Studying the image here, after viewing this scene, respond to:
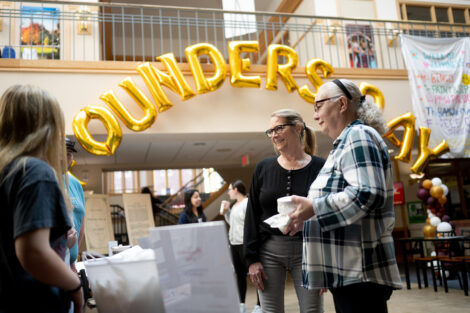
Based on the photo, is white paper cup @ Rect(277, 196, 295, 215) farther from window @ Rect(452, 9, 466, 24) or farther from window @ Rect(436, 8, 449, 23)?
window @ Rect(452, 9, 466, 24)

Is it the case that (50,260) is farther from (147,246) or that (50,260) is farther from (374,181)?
(374,181)

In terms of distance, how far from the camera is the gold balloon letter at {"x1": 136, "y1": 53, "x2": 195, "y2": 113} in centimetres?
561

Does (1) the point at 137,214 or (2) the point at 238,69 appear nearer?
(2) the point at 238,69

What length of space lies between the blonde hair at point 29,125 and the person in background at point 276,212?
1.12 meters

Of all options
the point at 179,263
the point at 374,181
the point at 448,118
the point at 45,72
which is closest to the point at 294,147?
the point at 374,181

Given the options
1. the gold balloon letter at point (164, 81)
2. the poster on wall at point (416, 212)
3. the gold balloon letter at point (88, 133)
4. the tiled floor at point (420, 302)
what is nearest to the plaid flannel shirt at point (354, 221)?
the tiled floor at point (420, 302)

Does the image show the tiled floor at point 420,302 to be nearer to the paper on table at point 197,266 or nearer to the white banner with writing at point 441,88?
the white banner with writing at point 441,88

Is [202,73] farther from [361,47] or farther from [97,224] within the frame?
[361,47]

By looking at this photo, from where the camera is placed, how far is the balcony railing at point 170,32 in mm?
6234

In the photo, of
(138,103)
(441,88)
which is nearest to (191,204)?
(138,103)

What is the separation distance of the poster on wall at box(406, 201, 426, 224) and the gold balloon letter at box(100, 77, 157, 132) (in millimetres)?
7762

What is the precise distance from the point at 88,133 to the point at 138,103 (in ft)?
2.56

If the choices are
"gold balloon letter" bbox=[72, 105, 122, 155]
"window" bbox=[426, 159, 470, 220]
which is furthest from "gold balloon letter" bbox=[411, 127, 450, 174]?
"gold balloon letter" bbox=[72, 105, 122, 155]

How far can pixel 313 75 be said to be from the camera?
6285mm
